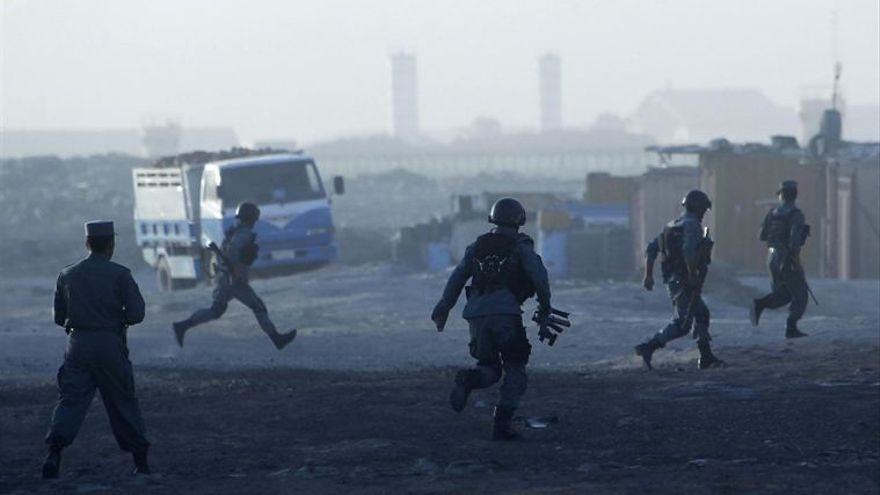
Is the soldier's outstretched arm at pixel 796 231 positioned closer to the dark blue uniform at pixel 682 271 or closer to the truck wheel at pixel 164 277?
the dark blue uniform at pixel 682 271

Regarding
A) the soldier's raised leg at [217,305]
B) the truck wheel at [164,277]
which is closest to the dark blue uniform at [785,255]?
the soldier's raised leg at [217,305]

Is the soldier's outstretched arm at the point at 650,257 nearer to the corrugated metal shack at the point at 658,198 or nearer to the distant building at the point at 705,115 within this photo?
the corrugated metal shack at the point at 658,198

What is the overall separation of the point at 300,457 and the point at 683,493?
3.14 metres

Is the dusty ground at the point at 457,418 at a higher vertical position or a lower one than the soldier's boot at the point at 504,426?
lower

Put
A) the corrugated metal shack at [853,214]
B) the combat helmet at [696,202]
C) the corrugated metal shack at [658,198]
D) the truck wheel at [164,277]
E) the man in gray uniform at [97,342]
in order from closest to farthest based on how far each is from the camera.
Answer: the man in gray uniform at [97,342], the combat helmet at [696,202], the corrugated metal shack at [853,214], the corrugated metal shack at [658,198], the truck wheel at [164,277]

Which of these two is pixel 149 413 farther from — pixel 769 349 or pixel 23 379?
pixel 769 349

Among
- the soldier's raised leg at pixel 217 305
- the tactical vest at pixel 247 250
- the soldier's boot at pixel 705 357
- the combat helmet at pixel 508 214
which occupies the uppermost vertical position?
the combat helmet at pixel 508 214

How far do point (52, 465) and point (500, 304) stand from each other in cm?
290

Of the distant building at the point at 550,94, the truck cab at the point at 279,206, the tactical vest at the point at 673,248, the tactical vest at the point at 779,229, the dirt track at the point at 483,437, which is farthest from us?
the distant building at the point at 550,94

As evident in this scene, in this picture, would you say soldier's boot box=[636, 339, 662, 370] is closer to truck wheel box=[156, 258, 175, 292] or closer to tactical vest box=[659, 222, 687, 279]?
tactical vest box=[659, 222, 687, 279]

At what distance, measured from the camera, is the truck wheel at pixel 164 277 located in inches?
1369

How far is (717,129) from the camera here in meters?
160

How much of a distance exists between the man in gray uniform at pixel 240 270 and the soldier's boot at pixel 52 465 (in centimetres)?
795

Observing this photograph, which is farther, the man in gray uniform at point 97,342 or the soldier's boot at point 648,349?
the soldier's boot at point 648,349
